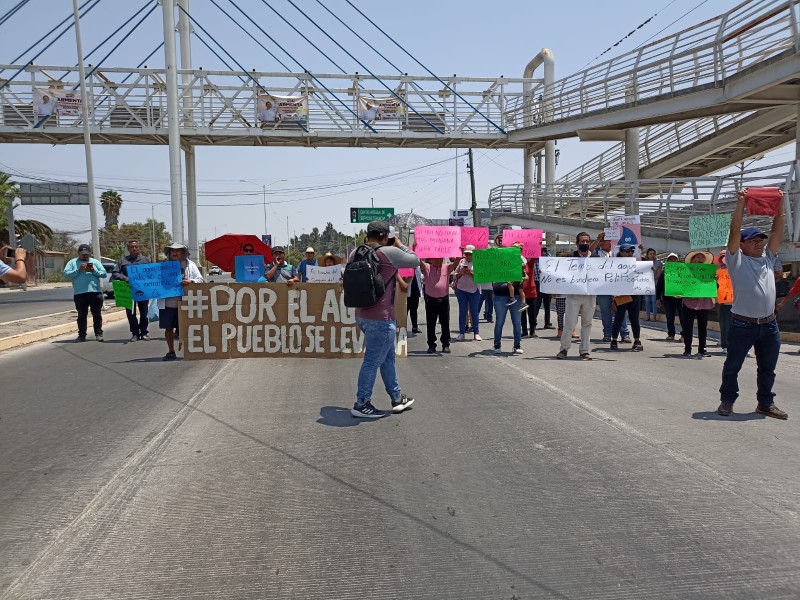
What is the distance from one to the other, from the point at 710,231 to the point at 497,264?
14.4 feet

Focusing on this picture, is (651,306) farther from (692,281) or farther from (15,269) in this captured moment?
(15,269)

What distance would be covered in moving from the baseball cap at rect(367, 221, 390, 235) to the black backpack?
0.23 metres

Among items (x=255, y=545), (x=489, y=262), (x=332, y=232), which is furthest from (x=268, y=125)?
(x=332, y=232)

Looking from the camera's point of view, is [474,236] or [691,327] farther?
[474,236]

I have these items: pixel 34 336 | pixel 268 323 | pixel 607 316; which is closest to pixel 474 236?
pixel 607 316

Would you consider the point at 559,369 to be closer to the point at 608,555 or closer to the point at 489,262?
the point at 489,262

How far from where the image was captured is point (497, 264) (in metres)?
11.6

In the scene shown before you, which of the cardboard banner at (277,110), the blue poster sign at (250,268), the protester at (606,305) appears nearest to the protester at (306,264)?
the blue poster sign at (250,268)

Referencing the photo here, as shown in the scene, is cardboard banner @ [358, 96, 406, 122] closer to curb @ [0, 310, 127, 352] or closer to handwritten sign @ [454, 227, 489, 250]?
curb @ [0, 310, 127, 352]

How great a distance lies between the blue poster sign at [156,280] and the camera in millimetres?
10969

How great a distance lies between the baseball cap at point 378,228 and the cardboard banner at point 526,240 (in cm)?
741

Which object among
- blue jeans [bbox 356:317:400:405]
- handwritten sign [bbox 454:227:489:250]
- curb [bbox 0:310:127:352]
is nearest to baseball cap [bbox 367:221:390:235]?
blue jeans [bbox 356:317:400:405]

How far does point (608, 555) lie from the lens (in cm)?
364

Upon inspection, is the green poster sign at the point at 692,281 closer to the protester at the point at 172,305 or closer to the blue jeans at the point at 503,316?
the blue jeans at the point at 503,316
